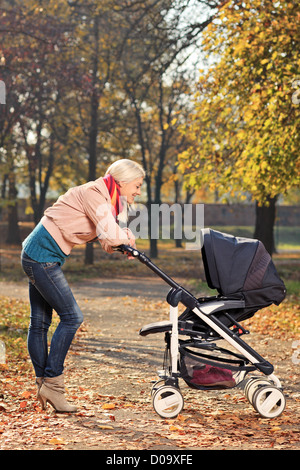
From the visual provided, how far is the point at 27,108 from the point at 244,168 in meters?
10.7

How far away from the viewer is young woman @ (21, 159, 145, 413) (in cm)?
489

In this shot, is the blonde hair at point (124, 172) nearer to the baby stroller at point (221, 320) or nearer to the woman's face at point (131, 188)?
the woman's face at point (131, 188)

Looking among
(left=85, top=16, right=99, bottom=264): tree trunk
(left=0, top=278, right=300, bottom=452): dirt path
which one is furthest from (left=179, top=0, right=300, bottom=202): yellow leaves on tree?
(left=85, top=16, right=99, bottom=264): tree trunk

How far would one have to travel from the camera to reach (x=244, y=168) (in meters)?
11.9

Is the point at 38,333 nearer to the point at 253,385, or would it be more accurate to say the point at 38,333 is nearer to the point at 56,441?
the point at 56,441

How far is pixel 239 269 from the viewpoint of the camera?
5.07 metres

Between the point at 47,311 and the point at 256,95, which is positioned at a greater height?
the point at 256,95

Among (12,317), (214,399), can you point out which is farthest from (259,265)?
(12,317)

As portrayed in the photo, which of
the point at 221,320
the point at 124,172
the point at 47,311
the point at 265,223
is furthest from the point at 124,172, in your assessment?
the point at 265,223

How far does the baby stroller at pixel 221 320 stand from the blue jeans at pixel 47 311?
0.51m

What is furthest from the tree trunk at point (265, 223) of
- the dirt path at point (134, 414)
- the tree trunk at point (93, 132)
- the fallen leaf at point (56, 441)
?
the fallen leaf at point (56, 441)

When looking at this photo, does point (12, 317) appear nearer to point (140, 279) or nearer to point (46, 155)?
point (140, 279)

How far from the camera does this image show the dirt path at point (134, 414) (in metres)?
4.28

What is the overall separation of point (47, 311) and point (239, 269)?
1491mm
